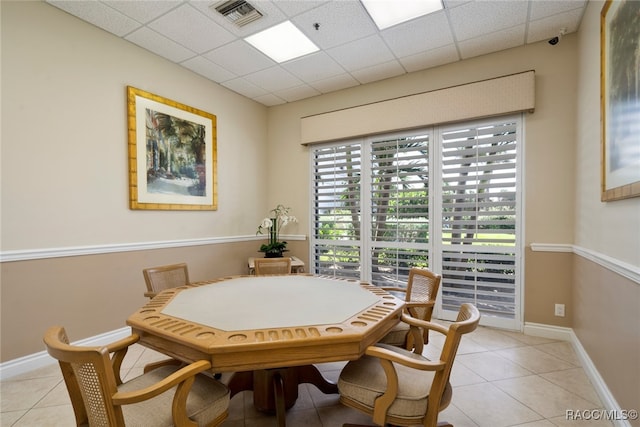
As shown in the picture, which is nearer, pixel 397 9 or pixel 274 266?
pixel 397 9

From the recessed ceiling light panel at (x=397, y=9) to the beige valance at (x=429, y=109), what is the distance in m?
0.98

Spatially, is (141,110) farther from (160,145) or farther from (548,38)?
(548,38)

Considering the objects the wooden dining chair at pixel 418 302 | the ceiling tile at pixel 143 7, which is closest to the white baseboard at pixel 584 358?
the wooden dining chair at pixel 418 302

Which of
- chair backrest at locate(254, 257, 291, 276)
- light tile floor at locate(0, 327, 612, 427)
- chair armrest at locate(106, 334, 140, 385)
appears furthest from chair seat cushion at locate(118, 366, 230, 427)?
chair backrest at locate(254, 257, 291, 276)

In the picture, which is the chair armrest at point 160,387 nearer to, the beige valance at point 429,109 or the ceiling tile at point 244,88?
the beige valance at point 429,109

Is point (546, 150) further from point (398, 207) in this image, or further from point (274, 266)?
point (274, 266)

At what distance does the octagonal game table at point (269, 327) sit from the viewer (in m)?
1.22

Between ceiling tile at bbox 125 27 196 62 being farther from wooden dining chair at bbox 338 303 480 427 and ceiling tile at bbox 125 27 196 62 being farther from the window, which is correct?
wooden dining chair at bbox 338 303 480 427

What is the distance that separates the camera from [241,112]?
4141 millimetres

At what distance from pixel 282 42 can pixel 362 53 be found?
0.82 meters

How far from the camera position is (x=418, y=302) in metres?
1.94

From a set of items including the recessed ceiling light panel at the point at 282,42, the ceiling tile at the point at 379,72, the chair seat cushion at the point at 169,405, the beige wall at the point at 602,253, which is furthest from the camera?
the ceiling tile at the point at 379,72

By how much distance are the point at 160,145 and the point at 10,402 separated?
2.28 m

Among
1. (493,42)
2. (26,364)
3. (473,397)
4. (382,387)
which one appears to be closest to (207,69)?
(493,42)
